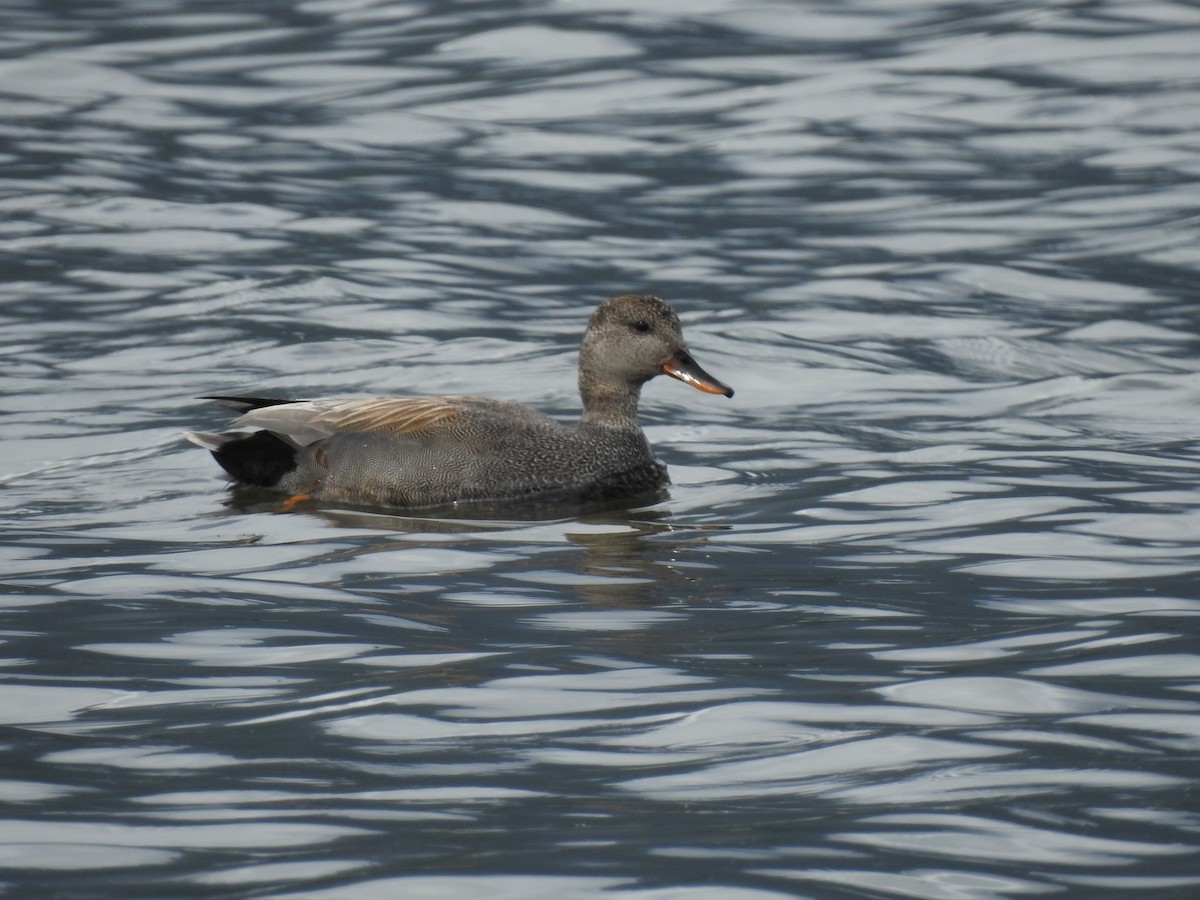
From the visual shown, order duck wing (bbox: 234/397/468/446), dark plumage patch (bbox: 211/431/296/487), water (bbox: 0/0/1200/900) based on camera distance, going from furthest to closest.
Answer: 1. dark plumage patch (bbox: 211/431/296/487)
2. duck wing (bbox: 234/397/468/446)
3. water (bbox: 0/0/1200/900)

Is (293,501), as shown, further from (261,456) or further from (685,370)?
(685,370)

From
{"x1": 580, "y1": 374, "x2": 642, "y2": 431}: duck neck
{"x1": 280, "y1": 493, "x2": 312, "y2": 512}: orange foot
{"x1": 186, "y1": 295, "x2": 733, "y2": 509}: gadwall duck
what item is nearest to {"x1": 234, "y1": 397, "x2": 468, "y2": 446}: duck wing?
{"x1": 186, "y1": 295, "x2": 733, "y2": 509}: gadwall duck

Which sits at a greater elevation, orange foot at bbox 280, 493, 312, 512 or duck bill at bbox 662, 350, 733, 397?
duck bill at bbox 662, 350, 733, 397

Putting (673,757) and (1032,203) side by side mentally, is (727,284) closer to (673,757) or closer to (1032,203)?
(1032,203)

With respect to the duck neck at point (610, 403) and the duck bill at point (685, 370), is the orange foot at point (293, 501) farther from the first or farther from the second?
the duck bill at point (685, 370)

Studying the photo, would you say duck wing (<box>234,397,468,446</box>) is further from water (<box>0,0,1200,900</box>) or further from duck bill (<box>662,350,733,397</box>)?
duck bill (<box>662,350,733,397</box>)

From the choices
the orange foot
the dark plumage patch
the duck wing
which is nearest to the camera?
the orange foot

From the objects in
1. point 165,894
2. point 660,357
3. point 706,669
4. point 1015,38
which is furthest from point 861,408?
point 1015,38

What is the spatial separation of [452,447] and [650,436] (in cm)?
210

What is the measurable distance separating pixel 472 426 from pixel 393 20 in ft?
45.0

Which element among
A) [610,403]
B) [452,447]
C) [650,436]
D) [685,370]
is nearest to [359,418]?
[452,447]

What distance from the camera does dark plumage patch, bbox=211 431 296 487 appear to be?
966 cm

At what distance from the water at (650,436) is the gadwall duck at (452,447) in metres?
0.27

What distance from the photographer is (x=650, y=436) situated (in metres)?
11.3
